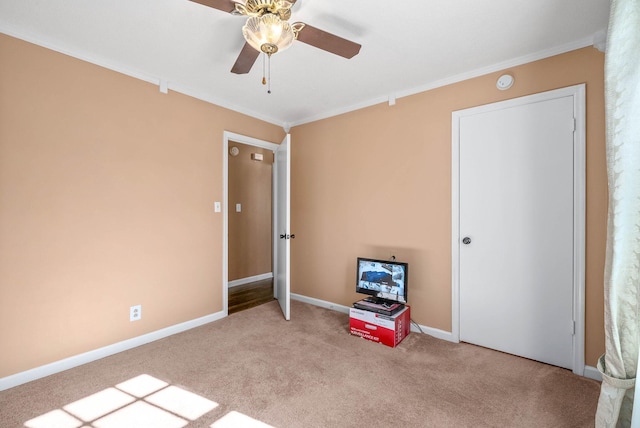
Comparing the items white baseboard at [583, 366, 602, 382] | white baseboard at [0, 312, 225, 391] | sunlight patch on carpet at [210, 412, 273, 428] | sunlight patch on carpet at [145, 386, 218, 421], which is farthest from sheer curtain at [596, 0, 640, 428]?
white baseboard at [0, 312, 225, 391]

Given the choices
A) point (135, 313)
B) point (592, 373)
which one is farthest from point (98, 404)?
point (592, 373)

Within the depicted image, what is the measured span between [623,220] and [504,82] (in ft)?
5.02

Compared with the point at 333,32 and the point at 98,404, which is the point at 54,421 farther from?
the point at 333,32

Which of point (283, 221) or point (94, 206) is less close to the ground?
point (94, 206)

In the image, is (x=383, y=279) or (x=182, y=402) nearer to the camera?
(x=182, y=402)

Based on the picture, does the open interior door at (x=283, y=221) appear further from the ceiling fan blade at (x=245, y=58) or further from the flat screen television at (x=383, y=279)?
the ceiling fan blade at (x=245, y=58)

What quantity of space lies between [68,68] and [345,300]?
3.26m

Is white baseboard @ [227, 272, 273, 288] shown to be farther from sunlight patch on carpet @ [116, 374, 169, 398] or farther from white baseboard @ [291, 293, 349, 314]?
sunlight patch on carpet @ [116, 374, 169, 398]

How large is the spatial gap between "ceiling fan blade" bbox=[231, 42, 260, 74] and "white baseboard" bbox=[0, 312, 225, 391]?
7.73 feet

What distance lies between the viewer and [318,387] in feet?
6.61

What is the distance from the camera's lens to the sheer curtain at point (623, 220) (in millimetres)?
1346

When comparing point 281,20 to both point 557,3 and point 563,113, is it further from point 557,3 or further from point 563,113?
point 563,113

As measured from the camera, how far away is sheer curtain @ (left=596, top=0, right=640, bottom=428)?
1346mm

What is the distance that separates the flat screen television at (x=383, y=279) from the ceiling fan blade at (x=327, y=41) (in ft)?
6.14
